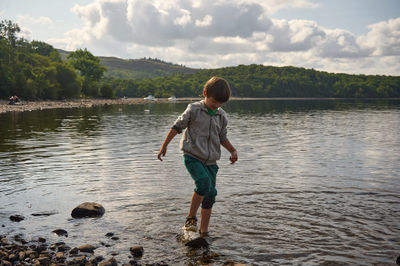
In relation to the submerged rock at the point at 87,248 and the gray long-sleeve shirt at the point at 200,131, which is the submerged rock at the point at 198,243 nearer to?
the gray long-sleeve shirt at the point at 200,131

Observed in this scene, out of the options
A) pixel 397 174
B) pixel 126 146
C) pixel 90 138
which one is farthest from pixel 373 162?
pixel 90 138

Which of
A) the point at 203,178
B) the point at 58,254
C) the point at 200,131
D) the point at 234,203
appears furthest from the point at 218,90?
the point at 58,254

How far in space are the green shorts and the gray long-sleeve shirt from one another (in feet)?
0.34

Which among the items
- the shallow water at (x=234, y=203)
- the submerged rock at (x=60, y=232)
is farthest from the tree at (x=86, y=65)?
the submerged rock at (x=60, y=232)

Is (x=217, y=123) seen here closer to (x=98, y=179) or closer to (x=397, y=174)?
(x=98, y=179)

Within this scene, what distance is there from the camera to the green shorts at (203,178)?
639cm

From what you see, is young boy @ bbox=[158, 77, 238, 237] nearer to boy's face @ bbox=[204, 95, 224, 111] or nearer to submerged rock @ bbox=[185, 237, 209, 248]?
boy's face @ bbox=[204, 95, 224, 111]

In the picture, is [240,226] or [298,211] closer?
[240,226]

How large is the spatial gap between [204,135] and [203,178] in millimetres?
720

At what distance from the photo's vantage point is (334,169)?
13.2 meters

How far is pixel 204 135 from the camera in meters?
6.49

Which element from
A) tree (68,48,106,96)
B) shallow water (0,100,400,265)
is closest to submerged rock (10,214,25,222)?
shallow water (0,100,400,265)

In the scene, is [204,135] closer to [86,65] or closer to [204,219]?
[204,219]

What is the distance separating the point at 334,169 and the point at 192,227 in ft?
25.7
